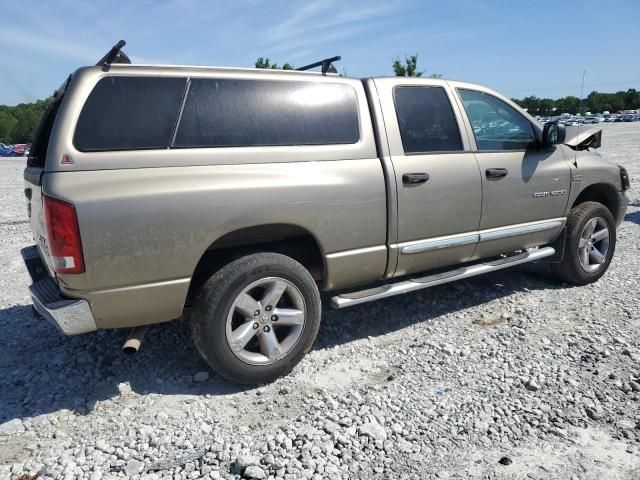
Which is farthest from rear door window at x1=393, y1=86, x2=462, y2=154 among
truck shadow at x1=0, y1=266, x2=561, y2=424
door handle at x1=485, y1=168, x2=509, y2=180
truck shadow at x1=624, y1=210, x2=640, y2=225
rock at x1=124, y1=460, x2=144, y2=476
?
truck shadow at x1=624, y1=210, x2=640, y2=225

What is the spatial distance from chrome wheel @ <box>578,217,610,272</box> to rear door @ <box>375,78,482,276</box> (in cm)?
152

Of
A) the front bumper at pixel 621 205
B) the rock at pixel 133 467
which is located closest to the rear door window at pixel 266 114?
the rock at pixel 133 467

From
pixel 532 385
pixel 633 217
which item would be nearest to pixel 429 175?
pixel 532 385

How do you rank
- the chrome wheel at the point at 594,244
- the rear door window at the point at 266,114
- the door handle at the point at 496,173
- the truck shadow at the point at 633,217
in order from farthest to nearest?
the truck shadow at the point at 633,217, the chrome wheel at the point at 594,244, the door handle at the point at 496,173, the rear door window at the point at 266,114

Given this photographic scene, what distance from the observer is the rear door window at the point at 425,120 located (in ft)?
12.6

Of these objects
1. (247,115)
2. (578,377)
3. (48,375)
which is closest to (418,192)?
(247,115)

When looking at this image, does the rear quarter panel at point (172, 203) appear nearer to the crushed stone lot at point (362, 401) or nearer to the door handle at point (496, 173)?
the crushed stone lot at point (362, 401)

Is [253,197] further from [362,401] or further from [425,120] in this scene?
[425,120]

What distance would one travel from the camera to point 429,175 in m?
3.81

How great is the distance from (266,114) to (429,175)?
133 centimetres

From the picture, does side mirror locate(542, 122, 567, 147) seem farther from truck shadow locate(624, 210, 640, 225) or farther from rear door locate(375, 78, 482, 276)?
truck shadow locate(624, 210, 640, 225)

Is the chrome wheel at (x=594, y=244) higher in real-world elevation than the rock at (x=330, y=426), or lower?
higher

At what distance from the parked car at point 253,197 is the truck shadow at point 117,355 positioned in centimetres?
37

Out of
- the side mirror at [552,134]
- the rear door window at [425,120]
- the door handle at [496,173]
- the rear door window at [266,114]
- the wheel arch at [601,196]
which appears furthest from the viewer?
the wheel arch at [601,196]
